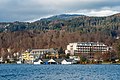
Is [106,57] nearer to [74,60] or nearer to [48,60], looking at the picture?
[74,60]

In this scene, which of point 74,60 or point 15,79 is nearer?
point 15,79

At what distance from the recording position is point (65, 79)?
50.6m

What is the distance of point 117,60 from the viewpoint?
152 meters

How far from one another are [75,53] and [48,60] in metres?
31.7

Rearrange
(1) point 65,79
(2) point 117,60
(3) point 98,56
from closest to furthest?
(1) point 65,79 → (2) point 117,60 → (3) point 98,56

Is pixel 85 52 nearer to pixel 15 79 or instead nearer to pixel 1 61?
pixel 1 61

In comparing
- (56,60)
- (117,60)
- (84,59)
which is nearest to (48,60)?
(56,60)

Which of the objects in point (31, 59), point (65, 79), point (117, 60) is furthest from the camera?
point (31, 59)

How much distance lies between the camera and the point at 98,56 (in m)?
162

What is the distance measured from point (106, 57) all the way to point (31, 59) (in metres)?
46.5

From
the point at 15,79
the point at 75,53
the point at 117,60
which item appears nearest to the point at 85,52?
the point at 75,53

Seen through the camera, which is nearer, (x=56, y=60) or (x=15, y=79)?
(x=15, y=79)

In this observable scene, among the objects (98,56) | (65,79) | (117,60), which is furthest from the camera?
(98,56)

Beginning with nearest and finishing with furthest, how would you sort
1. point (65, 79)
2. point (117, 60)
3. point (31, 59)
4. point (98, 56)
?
point (65, 79), point (117, 60), point (98, 56), point (31, 59)
